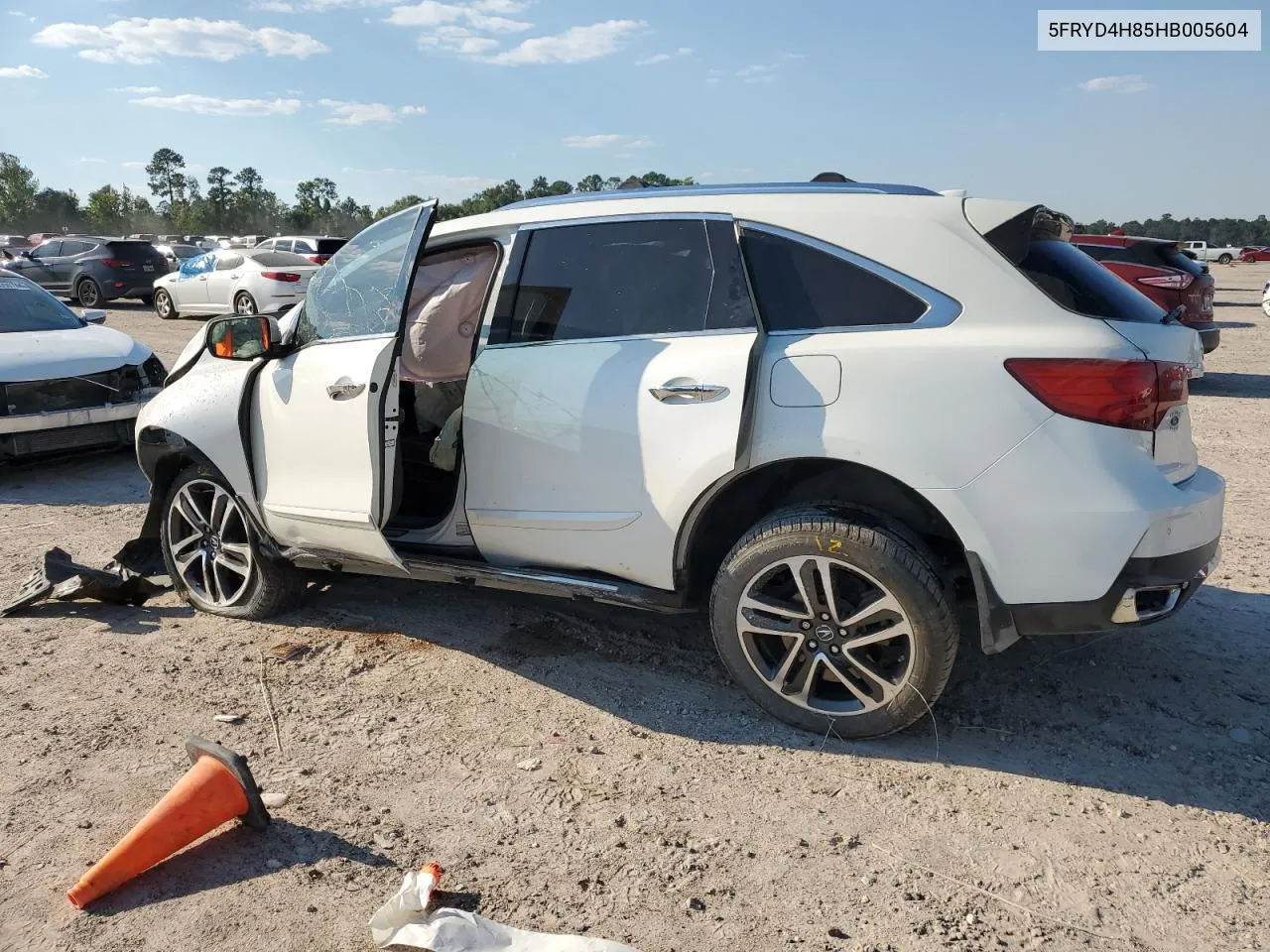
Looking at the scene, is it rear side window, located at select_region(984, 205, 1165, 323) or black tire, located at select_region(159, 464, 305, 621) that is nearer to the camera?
rear side window, located at select_region(984, 205, 1165, 323)

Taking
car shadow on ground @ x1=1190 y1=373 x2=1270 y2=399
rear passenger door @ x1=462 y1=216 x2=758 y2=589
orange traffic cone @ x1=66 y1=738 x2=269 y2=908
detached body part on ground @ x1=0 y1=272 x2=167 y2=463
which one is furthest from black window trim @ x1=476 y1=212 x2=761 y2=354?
car shadow on ground @ x1=1190 y1=373 x2=1270 y2=399

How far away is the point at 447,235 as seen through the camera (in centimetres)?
416

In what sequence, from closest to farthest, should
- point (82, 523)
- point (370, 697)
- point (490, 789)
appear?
point (490, 789), point (370, 697), point (82, 523)

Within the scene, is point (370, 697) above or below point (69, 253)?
below

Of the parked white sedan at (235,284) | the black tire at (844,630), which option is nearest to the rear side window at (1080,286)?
the black tire at (844,630)

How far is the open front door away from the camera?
3.76 metres

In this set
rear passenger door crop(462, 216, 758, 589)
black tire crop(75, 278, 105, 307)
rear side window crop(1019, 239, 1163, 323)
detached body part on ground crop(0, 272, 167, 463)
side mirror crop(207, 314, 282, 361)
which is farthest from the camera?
black tire crop(75, 278, 105, 307)

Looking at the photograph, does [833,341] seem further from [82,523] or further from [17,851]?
[82,523]

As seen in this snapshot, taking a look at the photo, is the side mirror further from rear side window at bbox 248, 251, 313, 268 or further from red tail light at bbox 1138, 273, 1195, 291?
rear side window at bbox 248, 251, 313, 268

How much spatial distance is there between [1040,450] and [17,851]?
3.28 meters

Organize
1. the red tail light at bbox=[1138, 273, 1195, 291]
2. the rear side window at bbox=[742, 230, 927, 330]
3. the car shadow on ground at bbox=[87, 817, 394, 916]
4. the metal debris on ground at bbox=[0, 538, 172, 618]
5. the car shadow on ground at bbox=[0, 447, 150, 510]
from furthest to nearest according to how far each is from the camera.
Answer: the red tail light at bbox=[1138, 273, 1195, 291] < the car shadow on ground at bbox=[0, 447, 150, 510] < the metal debris on ground at bbox=[0, 538, 172, 618] < the rear side window at bbox=[742, 230, 927, 330] < the car shadow on ground at bbox=[87, 817, 394, 916]

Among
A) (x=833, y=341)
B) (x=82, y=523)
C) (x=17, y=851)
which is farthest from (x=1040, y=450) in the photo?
(x=82, y=523)

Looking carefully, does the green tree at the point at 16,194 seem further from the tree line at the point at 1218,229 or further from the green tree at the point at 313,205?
the tree line at the point at 1218,229

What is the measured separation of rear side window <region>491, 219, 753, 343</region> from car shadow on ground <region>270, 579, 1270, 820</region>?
138 centimetres
